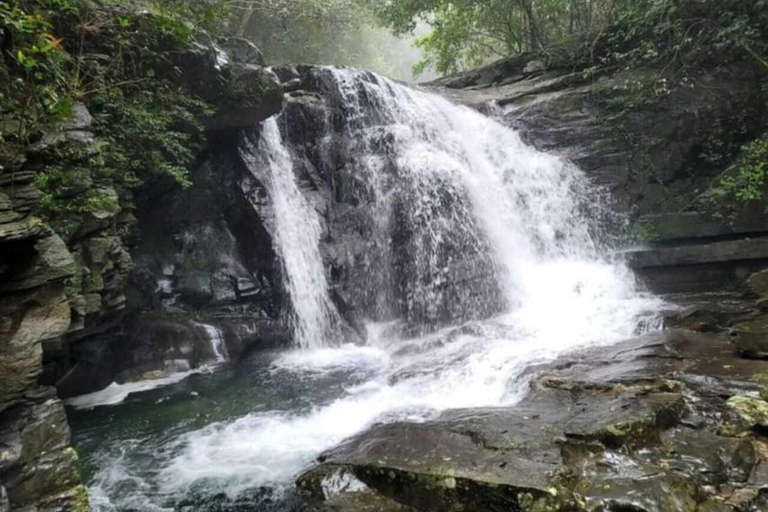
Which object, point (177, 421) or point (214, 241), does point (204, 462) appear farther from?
point (214, 241)

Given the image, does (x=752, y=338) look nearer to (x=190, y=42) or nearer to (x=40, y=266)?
(x=40, y=266)

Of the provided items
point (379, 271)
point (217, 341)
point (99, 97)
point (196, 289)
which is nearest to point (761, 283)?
point (379, 271)

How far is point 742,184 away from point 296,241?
9.14 meters

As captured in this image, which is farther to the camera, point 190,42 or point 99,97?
point 190,42

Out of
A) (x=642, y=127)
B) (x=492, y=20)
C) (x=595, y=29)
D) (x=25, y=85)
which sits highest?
(x=492, y=20)

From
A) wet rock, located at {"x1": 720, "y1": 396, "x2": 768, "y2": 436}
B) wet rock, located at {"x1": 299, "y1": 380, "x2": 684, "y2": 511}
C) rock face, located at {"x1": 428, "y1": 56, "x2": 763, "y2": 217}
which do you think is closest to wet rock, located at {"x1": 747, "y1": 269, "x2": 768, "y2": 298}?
wet rock, located at {"x1": 720, "y1": 396, "x2": 768, "y2": 436}

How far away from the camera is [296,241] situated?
10.8m

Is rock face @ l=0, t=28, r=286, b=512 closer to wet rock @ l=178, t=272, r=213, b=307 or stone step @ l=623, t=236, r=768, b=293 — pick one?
wet rock @ l=178, t=272, r=213, b=307

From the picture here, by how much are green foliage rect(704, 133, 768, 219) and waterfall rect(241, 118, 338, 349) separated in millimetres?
8304

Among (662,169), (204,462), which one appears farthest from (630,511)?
(662,169)

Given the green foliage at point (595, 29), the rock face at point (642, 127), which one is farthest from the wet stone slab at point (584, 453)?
the green foliage at point (595, 29)

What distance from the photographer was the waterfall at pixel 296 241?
10.4 m

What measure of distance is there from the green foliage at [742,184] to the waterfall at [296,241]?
830 cm

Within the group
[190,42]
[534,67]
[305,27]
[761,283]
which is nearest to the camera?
[761,283]
